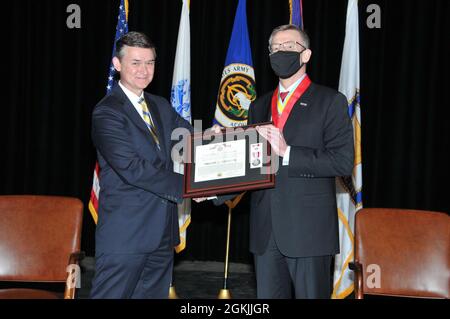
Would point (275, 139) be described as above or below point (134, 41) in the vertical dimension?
below

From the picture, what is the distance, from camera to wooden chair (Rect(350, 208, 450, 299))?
9.36ft

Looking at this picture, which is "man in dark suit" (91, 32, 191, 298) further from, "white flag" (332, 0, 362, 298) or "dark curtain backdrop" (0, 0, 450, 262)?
"dark curtain backdrop" (0, 0, 450, 262)

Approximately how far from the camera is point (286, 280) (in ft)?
9.11

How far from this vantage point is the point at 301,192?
8.88 feet

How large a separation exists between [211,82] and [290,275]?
341 cm

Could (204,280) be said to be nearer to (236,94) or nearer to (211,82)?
(236,94)

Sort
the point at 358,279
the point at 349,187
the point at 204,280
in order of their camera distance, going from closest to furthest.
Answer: the point at 358,279 → the point at 349,187 → the point at 204,280

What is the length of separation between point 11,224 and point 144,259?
78 centimetres

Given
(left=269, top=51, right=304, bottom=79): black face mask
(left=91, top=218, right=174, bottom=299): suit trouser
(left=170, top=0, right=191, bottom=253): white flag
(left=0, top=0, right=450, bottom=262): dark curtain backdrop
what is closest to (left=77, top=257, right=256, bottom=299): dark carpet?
(left=0, top=0, right=450, bottom=262): dark curtain backdrop

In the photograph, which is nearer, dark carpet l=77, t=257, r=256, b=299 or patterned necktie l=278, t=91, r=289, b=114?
patterned necktie l=278, t=91, r=289, b=114

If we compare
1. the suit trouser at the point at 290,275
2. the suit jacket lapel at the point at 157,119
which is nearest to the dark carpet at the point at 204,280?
the suit trouser at the point at 290,275

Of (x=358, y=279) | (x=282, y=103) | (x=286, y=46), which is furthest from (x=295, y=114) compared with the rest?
(x=358, y=279)

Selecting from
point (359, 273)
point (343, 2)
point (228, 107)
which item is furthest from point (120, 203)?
point (343, 2)

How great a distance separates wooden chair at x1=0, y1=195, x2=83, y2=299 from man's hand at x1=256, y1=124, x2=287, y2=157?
3.57ft
